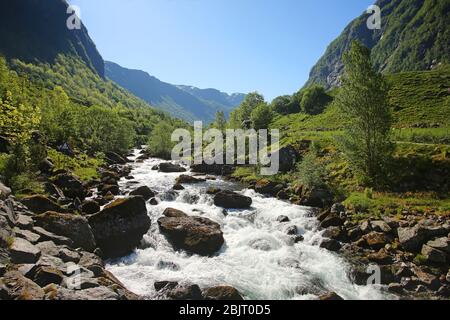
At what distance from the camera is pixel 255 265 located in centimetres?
2561

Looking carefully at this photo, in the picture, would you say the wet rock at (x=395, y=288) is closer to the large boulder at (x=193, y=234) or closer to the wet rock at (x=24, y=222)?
the large boulder at (x=193, y=234)

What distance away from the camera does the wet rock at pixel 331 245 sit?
28375 millimetres

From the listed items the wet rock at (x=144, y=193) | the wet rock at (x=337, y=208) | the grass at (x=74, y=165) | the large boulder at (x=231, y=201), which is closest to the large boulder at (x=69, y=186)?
the wet rock at (x=144, y=193)

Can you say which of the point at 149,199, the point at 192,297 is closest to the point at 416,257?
the point at 192,297

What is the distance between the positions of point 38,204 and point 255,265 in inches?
760

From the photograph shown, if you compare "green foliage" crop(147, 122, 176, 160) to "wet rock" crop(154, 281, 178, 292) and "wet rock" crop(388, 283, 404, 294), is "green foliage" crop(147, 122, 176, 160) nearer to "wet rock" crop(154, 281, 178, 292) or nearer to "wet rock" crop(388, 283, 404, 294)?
"wet rock" crop(154, 281, 178, 292)

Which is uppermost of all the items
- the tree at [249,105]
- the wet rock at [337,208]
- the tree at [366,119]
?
the tree at [249,105]

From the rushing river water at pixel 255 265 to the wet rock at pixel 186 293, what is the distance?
5.14 ft

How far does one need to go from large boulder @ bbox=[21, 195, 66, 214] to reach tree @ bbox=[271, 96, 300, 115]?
137 meters

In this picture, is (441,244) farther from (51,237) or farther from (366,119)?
(51,237)

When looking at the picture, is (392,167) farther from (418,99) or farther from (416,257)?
(418,99)

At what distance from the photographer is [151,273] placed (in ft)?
78.0
